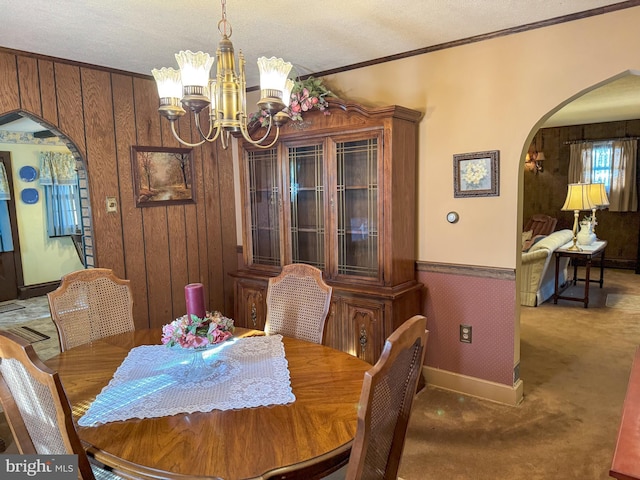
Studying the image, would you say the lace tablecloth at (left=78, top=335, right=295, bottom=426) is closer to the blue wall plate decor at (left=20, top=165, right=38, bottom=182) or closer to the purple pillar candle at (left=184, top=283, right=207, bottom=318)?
the purple pillar candle at (left=184, top=283, right=207, bottom=318)

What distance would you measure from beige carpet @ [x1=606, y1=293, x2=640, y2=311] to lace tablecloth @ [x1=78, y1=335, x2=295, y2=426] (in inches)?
191

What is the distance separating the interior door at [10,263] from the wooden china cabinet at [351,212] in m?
4.26

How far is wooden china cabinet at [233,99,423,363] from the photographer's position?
9.34 ft

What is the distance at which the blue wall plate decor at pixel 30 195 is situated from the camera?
19.9ft

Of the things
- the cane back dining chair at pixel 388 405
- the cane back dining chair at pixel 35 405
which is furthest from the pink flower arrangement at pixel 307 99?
the cane back dining chair at pixel 35 405

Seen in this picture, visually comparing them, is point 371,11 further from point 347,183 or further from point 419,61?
point 347,183

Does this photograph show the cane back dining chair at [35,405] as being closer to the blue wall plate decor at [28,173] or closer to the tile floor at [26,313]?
the tile floor at [26,313]

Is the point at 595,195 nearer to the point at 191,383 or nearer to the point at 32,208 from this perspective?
the point at 191,383

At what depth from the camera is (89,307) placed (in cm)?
238

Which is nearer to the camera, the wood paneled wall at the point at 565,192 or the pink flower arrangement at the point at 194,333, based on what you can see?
the pink flower arrangement at the point at 194,333

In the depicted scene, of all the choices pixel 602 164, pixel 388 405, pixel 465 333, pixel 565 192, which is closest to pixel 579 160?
pixel 602 164

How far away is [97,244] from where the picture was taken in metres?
3.21

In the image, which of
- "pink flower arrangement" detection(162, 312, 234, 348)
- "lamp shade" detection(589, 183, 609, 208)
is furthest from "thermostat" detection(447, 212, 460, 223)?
"lamp shade" detection(589, 183, 609, 208)

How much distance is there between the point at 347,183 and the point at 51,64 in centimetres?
214
